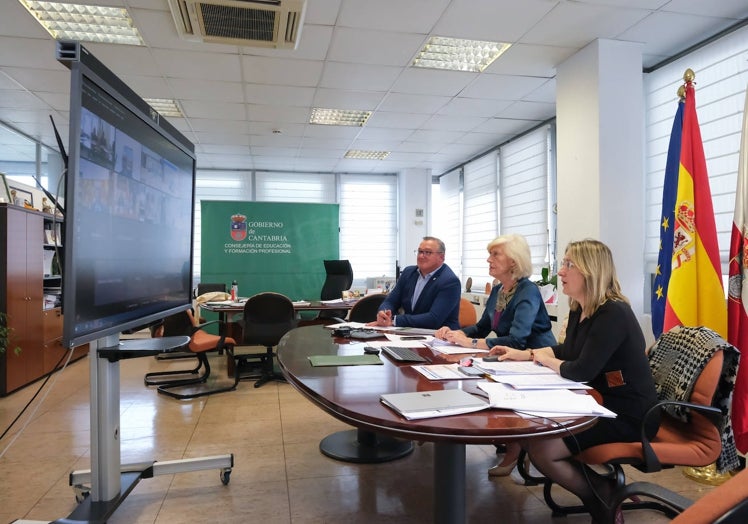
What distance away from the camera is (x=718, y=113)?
12.0ft

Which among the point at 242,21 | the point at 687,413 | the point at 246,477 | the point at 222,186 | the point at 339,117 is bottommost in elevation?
the point at 246,477

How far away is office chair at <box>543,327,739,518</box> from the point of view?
1694mm

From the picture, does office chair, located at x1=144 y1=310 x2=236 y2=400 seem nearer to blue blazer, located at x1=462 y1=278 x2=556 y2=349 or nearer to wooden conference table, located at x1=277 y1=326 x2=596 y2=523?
wooden conference table, located at x1=277 y1=326 x2=596 y2=523

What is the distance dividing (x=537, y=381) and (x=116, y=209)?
1678 millimetres

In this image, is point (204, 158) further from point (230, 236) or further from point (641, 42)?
point (641, 42)

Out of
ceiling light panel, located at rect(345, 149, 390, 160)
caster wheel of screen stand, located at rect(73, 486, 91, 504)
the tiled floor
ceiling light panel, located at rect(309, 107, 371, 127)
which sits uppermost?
ceiling light panel, located at rect(309, 107, 371, 127)

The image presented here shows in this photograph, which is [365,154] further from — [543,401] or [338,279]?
[543,401]

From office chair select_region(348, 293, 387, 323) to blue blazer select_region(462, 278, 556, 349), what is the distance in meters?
1.84

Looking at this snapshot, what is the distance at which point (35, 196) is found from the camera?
16.9 ft

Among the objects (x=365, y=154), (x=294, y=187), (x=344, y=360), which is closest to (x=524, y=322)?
(x=344, y=360)

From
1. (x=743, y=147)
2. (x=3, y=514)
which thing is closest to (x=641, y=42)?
(x=743, y=147)

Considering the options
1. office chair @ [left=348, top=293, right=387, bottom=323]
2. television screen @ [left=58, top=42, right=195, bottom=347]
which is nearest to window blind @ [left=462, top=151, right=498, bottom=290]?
office chair @ [left=348, top=293, right=387, bottom=323]

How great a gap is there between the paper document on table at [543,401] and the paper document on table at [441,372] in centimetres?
11

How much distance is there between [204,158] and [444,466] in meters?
7.45
